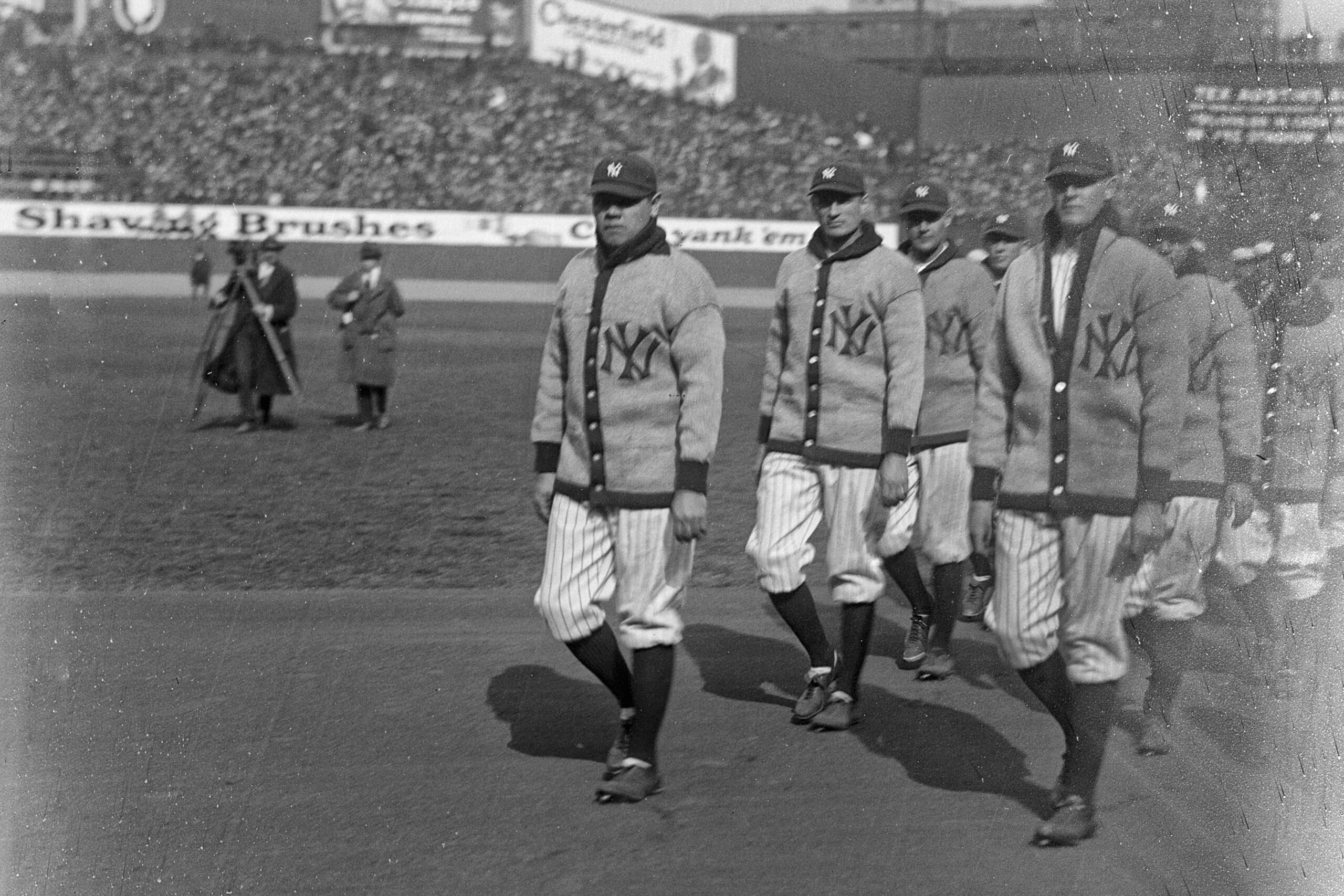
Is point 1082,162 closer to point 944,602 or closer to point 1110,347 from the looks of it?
point 1110,347

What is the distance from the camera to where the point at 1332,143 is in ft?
22.5

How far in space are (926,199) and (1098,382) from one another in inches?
85.5

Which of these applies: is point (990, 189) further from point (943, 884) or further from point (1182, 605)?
point (943, 884)

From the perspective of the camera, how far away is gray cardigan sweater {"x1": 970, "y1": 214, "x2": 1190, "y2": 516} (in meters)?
4.09

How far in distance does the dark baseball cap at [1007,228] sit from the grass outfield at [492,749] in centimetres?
181

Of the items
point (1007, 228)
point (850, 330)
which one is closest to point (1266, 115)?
point (1007, 228)

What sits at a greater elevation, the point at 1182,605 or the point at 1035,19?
the point at 1035,19

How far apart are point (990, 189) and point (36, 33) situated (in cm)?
3011

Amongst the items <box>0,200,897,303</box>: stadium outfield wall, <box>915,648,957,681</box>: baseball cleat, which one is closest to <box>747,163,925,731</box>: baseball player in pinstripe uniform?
<box>915,648,957,681</box>: baseball cleat

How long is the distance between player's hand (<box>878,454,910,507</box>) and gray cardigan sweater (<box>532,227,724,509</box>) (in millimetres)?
859

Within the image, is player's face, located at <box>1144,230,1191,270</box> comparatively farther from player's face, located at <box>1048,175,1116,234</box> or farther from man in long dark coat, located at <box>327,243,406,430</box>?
man in long dark coat, located at <box>327,243,406,430</box>

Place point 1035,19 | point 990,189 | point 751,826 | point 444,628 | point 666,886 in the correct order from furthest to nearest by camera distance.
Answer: point 990,189
point 444,628
point 1035,19
point 751,826
point 666,886

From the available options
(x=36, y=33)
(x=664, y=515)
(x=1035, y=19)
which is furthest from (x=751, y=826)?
(x=36, y=33)

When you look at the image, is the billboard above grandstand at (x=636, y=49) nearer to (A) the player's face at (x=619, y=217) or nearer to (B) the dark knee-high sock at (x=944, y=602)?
(B) the dark knee-high sock at (x=944, y=602)
